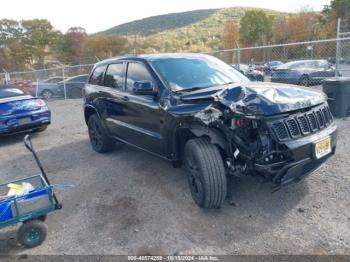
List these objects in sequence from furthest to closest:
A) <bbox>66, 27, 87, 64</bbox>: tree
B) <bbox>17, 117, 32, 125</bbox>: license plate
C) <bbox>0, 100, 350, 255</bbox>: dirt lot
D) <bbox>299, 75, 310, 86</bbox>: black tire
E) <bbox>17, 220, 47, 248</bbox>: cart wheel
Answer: <bbox>66, 27, 87, 64</bbox>: tree < <bbox>299, 75, 310, 86</bbox>: black tire < <bbox>17, 117, 32, 125</bbox>: license plate < <bbox>17, 220, 47, 248</bbox>: cart wheel < <bbox>0, 100, 350, 255</bbox>: dirt lot

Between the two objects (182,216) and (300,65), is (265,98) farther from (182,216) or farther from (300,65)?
(300,65)

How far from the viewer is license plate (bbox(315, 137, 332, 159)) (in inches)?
136

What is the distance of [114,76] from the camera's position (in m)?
5.53

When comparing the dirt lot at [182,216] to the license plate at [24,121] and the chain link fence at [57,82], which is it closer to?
the license plate at [24,121]

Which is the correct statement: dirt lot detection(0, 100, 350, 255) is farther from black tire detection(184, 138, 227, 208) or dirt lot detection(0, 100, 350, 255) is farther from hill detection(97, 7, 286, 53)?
hill detection(97, 7, 286, 53)

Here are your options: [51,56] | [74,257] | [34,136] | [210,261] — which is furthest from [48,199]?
[51,56]

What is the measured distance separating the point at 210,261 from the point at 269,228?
0.78 metres

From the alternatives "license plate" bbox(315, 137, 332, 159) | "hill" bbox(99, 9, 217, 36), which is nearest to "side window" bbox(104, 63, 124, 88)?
"license plate" bbox(315, 137, 332, 159)

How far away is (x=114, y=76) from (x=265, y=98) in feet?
9.61

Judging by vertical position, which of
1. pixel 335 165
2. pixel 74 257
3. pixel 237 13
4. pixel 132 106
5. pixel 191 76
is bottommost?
pixel 74 257

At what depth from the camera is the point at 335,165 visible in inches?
185

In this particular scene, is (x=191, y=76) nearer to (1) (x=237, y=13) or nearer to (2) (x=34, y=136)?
(2) (x=34, y=136)

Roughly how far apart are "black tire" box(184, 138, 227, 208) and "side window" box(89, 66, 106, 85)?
9.35 ft

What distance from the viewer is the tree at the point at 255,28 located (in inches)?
1520
